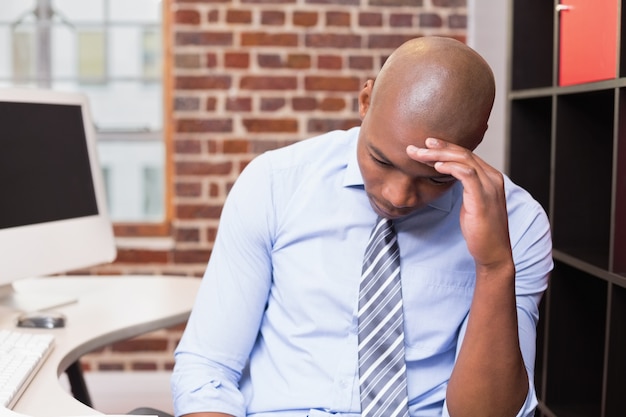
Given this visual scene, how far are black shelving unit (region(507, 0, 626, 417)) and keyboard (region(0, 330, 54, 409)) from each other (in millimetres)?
1186

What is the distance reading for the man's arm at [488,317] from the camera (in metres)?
1.14

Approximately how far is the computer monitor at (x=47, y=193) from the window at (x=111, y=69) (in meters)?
1.10

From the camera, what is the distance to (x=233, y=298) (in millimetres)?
1263

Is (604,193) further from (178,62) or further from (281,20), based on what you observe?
(178,62)

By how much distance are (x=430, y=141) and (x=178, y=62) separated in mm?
1987

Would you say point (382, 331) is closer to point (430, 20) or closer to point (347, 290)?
point (347, 290)

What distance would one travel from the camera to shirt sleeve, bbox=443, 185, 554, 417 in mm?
1256

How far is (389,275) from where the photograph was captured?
1230mm

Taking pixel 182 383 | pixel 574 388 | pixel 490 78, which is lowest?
pixel 574 388

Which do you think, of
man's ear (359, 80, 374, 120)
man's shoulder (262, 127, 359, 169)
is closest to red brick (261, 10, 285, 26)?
man's shoulder (262, 127, 359, 169)

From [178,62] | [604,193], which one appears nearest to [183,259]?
[178,62]

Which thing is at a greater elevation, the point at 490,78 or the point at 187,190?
the point at 490,78

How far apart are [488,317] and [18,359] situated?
0.78 m

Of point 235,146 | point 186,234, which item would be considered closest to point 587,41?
point 235,146
